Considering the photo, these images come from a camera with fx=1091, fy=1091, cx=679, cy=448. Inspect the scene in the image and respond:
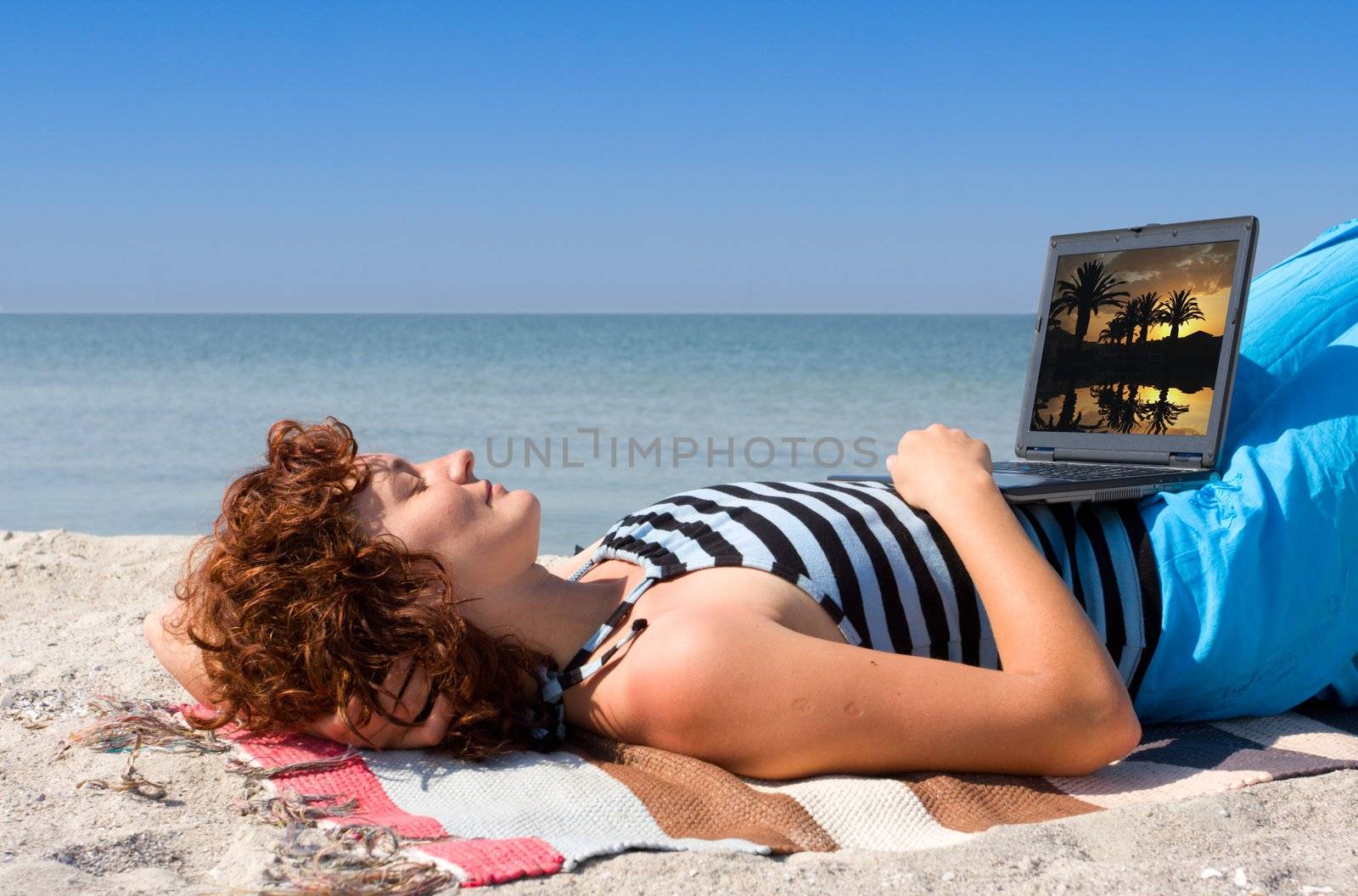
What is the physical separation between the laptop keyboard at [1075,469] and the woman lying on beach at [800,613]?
87mm

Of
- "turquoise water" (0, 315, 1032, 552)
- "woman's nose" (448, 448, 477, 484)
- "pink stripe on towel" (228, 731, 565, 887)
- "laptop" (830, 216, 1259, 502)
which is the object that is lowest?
"turquoise water" (0, 315, 1032, 552)

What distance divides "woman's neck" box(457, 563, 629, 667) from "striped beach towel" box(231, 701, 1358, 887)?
0.77 feet

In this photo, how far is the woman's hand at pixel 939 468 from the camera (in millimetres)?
2322

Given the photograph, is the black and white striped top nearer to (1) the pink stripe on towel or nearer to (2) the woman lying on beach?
(2) the woman lying on beach

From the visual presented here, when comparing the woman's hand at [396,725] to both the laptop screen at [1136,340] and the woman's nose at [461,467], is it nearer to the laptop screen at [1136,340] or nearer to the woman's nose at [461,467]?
the woman's nose at [461,467]

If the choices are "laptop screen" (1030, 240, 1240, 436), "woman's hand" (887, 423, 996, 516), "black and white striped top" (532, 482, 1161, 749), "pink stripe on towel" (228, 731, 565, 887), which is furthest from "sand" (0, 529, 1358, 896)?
"laptop screen" (1030, 240, 1240, 436)

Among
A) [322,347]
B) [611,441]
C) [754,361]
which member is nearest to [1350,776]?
[611,441]

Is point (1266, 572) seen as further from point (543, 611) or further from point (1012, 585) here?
point (543, 611)

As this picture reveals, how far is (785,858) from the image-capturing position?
6.04ft

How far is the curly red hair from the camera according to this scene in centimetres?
217

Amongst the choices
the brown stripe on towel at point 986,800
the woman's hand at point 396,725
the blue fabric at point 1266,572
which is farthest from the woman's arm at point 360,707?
the blue fabric at point 1266,572

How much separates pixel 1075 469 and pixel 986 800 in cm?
101

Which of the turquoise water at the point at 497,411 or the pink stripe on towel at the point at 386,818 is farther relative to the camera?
the turquoise water at the point at 497,411

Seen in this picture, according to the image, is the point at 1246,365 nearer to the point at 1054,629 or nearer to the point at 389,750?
the point at 1054,629
